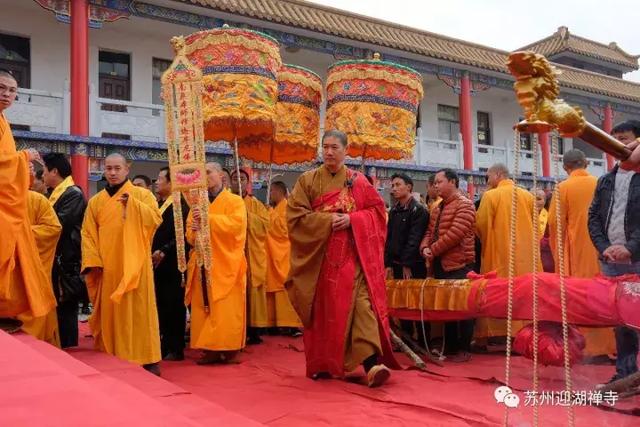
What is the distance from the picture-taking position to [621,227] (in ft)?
9.84

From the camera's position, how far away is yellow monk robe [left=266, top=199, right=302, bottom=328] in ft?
17.5

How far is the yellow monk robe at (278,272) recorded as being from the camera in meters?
5.32

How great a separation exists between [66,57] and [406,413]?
33.6 feet

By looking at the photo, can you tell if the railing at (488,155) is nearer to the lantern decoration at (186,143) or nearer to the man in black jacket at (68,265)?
the lantern decoration at (186,143)

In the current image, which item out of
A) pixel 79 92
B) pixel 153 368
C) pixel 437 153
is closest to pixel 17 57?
pixel 79 92

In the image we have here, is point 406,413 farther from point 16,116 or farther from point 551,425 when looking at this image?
point 16,116

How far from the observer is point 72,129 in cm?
921

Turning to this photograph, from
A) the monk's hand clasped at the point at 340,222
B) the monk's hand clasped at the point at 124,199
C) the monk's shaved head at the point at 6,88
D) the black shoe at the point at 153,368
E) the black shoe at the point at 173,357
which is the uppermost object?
the monk's shaved head at the point at 6,88

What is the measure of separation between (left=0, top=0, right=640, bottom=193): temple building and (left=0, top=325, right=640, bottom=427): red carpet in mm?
6037

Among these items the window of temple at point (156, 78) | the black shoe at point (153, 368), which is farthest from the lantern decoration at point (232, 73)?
the window of temple at point (156, 78)

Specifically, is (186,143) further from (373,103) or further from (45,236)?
(373,103)

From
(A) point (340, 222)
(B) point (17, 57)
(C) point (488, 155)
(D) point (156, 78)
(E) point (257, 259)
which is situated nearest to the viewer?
(A) point (340, 222)

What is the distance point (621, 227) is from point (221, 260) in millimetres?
2440

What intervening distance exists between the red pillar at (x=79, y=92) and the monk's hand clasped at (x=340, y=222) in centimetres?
688
